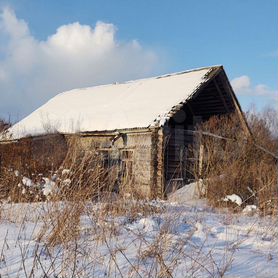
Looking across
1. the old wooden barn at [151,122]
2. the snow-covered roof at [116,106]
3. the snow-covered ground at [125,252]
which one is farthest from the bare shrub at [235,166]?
the snow-covered ground at [125,252]

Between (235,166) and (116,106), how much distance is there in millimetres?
7088

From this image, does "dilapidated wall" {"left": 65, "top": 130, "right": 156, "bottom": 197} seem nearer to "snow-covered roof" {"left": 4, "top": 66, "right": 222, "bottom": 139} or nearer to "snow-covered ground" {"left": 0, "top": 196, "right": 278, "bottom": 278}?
"snow-covered roof" {"left": 4, "top": 66, "right": 222, "bottom": 139}

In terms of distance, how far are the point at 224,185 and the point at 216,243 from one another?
226 inches

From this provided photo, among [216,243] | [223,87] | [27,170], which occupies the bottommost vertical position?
[216,243]

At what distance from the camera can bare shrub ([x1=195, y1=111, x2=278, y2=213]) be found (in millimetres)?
9334

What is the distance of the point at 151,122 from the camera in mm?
13250

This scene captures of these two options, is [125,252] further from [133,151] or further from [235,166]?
[133,151]

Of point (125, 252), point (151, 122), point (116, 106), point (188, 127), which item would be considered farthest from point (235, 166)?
point (125, 252)

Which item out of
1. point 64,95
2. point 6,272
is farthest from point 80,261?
point 64,95

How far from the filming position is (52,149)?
14.0 metres

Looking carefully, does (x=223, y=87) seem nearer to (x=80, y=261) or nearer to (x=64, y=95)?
(x=64, y=95)

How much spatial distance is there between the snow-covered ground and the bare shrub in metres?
3.50

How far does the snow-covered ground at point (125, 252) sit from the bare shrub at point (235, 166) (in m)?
3.50

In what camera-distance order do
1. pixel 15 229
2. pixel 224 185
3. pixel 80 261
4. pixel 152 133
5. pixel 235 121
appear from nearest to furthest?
pixel 80 261 → pixel 15 229 → pixel 224 185 → pixel 152 133 → pixel 235 121
